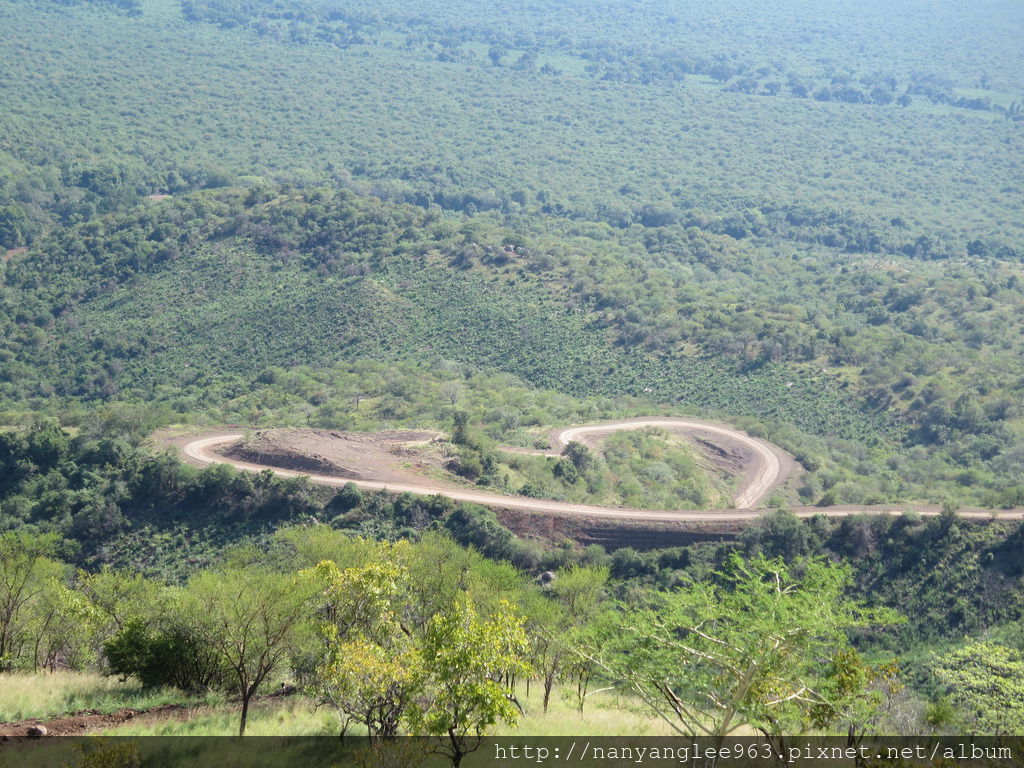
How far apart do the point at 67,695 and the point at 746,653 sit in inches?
726

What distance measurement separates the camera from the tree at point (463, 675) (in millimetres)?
18359

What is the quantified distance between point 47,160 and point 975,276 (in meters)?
134

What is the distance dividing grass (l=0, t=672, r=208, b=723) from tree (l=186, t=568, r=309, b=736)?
2.57 metres

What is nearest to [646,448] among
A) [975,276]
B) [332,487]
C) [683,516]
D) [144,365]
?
[683,516]

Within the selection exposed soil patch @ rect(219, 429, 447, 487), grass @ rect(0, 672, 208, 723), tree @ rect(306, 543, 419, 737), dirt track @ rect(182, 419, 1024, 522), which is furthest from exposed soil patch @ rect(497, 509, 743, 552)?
grass @ rect(0, 672, 208, 723)

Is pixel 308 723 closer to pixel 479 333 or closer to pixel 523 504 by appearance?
pixel 523 504

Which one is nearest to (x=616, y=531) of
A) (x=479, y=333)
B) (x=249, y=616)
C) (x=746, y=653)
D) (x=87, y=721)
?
(x=249, y=616)

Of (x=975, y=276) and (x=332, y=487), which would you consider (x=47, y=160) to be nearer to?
(x=332, y=487)

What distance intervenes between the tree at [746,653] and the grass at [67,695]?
1288cm

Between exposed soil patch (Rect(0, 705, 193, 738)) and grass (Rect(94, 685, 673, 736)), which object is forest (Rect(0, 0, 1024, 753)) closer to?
grass (Rect(94, 685, 673, 736))

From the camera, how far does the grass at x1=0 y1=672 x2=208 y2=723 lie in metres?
25.1

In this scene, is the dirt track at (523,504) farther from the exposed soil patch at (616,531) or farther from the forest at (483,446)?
the forest at (483,446)

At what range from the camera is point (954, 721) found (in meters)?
22.6

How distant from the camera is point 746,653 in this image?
65.9ft
